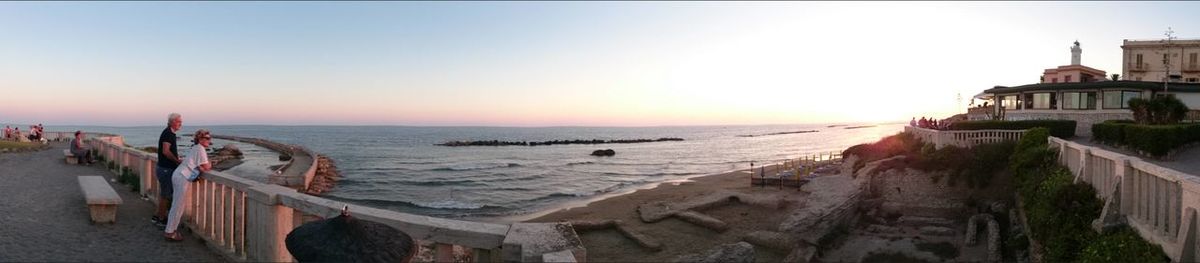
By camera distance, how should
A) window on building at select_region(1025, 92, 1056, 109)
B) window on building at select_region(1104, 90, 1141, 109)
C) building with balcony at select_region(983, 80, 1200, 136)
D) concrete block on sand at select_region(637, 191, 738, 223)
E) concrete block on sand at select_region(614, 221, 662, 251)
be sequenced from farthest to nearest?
window on building at select_region(1025, 92, 1056, 109), window on building at select_region(1104, 90, 1141, 109), building with balcony at select_region(983, 80, 1200, 136), concrete block on sand at select_region(637, 191, 738, 223), concrete block on sand at select_region(614, 221, 662, 251)

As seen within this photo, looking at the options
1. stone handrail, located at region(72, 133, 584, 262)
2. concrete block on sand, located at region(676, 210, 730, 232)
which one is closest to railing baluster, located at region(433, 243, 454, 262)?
stone handrail, located at region(72, 133, 584, 262)

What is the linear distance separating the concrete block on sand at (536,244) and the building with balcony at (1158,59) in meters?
57.2

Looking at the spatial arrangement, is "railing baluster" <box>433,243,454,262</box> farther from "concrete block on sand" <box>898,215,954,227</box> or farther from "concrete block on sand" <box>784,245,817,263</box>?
"concrete block on sand" <box>898,215,954,227</box>

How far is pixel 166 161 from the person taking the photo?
7.91 m

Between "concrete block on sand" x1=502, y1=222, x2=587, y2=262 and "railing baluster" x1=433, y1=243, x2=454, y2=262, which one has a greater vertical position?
"concrete block on sand" x1=502, y1=222, x2=587, y2=262

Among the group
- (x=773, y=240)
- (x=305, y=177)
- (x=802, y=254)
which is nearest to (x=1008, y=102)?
(x=773, y=240)

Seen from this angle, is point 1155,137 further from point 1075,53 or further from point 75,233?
point 1075,53

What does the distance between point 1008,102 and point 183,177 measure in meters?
39.3

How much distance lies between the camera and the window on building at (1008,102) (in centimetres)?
3400

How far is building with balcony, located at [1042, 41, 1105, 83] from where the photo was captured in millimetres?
37469

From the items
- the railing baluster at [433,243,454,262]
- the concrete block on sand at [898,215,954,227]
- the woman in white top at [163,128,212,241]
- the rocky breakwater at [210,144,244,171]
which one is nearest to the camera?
the railing baluster at [433,243,454,262]

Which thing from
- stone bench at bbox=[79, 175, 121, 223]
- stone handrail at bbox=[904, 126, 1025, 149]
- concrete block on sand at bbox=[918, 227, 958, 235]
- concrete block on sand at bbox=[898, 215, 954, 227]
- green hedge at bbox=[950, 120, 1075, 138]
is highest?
green hedge at bbox=[950, 120, 1075, 138]

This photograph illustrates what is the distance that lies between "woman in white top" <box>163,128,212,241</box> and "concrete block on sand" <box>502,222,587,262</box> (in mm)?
5314

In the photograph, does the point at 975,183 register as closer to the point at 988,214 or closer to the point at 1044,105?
the point at 988,214
